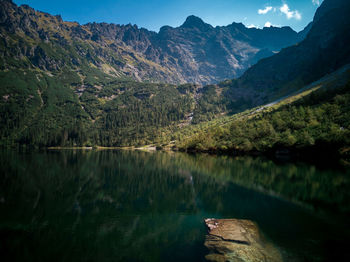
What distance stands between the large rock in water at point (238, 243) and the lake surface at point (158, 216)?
101 cm

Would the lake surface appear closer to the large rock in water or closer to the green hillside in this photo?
the large rock in water

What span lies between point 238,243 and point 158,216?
13.6 meters

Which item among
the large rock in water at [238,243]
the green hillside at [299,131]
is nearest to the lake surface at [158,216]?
the large rock in water at [238,243]

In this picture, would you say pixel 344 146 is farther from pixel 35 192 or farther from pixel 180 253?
pixel 35 192

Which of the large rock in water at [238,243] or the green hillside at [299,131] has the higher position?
the green hillside at [299,131]

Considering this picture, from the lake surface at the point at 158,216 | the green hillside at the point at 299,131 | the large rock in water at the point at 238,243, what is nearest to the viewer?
the large rock in water at the point at 238,243

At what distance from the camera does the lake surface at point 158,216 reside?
2012 cm

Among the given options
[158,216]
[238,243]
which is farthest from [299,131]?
[238,243]


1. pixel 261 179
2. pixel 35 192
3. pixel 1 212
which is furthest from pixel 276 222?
pixel 35 192

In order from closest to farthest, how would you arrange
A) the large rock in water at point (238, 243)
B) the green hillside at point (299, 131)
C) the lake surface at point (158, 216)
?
the large rock in water at point (238, 243)
the lake surface at point (158, 216)
the green hillside at point (299, 131)

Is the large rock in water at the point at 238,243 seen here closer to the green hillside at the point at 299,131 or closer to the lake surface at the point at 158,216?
the lake surface at the point at 158,216

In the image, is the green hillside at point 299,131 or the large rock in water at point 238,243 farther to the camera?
the green hillside at point 299,131

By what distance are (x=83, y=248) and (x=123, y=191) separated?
25.3 m

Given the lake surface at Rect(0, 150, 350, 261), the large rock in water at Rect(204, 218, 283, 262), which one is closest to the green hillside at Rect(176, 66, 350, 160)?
the lake surface at Rect(0, 150, 350, 261)
